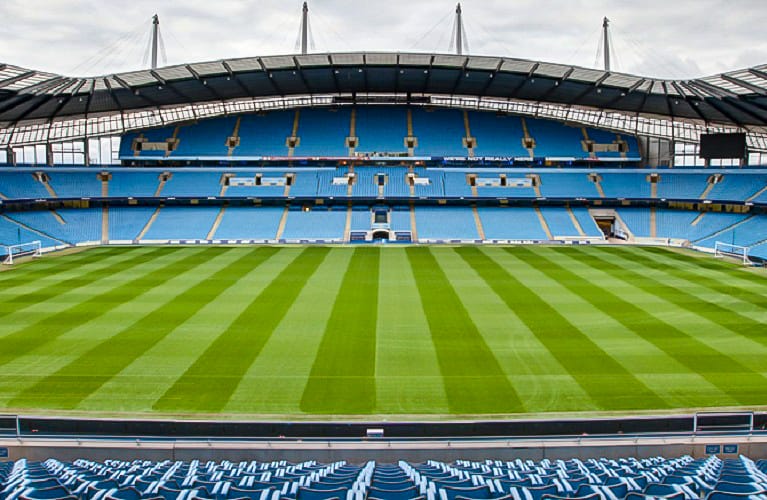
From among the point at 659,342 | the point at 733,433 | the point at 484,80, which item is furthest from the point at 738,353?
the point at 484,80

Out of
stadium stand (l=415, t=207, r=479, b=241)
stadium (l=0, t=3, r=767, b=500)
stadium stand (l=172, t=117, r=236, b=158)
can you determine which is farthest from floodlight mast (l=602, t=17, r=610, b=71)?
stadium stand (l=172, t=117, r=236, b=158)

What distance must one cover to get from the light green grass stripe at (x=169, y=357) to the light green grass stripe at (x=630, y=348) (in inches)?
527

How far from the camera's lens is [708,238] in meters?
46.6

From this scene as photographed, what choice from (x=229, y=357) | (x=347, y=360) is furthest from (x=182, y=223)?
(x=347, y=360)

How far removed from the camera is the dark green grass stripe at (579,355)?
15587mm

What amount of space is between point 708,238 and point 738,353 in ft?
104

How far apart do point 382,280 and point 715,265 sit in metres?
21.6

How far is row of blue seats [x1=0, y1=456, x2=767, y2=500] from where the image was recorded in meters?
7.25

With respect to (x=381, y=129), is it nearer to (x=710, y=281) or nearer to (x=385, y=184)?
(x=385, y=184)

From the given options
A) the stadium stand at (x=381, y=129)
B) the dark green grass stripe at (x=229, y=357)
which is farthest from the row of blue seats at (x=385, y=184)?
the dark green grass stripe at (x=229, y=357)

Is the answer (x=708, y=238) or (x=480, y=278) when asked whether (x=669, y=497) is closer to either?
(x=480, y=278)

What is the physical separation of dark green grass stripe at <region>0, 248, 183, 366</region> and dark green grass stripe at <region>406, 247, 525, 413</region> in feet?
44.9

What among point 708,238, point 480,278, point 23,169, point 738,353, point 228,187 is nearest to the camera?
point 738,353

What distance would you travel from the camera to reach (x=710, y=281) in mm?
30844
